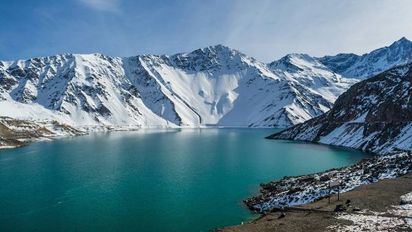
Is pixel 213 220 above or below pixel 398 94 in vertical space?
below

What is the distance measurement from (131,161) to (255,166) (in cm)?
3776

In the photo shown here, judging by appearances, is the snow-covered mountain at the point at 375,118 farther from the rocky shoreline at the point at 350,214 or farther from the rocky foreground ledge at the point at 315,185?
the rocky shoreline at the point at 350,214

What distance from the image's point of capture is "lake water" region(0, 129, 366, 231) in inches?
2208

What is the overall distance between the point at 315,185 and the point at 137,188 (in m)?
33.7

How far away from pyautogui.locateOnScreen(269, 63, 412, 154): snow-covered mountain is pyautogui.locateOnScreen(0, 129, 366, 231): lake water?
20728 millimetres

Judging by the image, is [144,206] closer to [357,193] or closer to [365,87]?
[357,193]

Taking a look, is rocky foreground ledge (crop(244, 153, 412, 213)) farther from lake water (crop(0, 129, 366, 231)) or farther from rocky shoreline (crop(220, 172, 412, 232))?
rocky shoreline (crop(220, 172, 412, 232))

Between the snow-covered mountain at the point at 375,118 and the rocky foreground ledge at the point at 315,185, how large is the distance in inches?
2130

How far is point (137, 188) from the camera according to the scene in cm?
7788

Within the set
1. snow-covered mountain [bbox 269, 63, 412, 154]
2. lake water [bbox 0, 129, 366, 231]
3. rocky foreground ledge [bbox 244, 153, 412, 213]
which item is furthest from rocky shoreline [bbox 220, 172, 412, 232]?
snow-covered mountain [bbox 269, 63, 412, 154]

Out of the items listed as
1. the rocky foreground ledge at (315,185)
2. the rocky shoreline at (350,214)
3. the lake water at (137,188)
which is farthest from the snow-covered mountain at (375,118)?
the rocky shoreline at (350,214)

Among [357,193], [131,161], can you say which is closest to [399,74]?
[131,161]

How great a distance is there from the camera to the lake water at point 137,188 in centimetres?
5609

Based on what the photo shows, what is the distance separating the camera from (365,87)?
192625 millimetres
